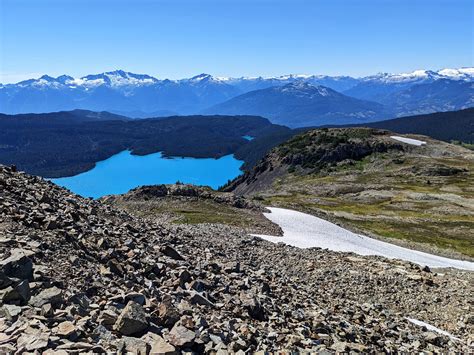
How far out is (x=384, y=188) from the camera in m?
128

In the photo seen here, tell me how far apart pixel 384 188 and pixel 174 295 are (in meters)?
121

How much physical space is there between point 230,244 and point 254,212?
27.0 meters

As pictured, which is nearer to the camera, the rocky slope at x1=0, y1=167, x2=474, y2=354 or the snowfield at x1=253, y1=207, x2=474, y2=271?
the rocky slope at x1=0, y1=167, x2=474, y2=354

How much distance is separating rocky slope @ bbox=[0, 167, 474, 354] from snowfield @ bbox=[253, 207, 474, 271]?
1296cm

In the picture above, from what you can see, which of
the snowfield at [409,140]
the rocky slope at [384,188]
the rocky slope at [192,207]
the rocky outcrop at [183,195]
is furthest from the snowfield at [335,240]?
the snowfield at [409,140]

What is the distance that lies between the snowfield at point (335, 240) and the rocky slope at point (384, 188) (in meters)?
6.25

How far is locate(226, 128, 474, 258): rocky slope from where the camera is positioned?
7332cm

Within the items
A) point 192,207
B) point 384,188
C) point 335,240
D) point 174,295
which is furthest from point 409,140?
point 174,295

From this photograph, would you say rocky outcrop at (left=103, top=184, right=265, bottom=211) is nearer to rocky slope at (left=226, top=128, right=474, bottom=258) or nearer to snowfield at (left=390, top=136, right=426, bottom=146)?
rocky slope at (left=226, top=128, right=474, bottom=258)

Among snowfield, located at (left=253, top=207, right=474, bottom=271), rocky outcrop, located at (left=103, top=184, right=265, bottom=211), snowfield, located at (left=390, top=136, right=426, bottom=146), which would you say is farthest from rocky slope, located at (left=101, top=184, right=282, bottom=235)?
snowfield, located at (left=390, top=136, right=426, bottom=146)

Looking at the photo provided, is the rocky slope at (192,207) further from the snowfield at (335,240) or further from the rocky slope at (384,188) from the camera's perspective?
the rocky slope at (384,188)

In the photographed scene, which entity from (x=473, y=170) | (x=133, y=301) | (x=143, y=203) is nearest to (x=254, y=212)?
(x=143, y=203)

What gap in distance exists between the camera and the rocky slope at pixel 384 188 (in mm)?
73319

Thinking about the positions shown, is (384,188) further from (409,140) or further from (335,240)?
(335,240)
